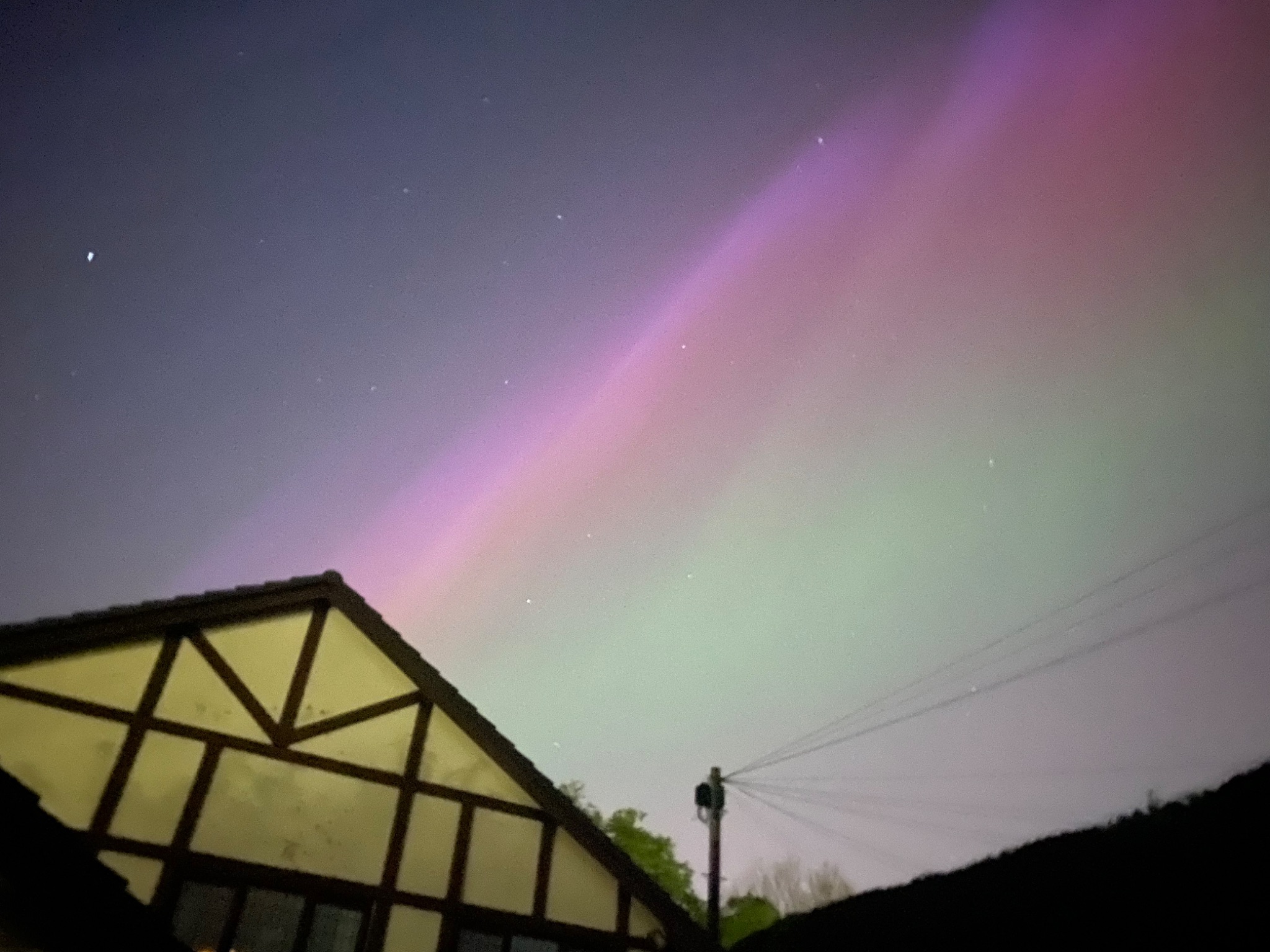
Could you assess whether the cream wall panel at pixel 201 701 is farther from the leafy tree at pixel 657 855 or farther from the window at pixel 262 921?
the leafy tree at pixel 657 855

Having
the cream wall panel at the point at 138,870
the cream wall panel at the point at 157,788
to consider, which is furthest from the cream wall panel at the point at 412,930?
the cream wall panel at the point at 157,788

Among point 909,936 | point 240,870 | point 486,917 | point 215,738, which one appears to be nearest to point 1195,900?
point 909,936

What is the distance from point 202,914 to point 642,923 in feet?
15.8

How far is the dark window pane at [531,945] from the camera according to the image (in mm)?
9234

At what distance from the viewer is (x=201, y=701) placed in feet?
29.8

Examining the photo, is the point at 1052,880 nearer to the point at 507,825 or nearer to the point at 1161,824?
the point at 1161,824

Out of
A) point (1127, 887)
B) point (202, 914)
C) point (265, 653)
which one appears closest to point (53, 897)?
point (202, 914)

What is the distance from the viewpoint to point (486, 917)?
9.15 metres

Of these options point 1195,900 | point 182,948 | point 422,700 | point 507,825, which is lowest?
point 182,948

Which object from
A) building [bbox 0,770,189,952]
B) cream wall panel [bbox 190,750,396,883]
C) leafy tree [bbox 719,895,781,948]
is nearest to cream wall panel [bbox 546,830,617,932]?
cream wall panel [bbox 190,750,396,883]

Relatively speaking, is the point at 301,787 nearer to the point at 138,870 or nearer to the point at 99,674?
the point at 138,870

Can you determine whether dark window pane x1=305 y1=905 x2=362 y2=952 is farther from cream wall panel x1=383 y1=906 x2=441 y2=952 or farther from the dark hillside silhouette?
the dark hillside silhouette

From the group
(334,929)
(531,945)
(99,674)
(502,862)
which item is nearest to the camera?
(334,929)

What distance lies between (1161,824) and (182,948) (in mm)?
7718
